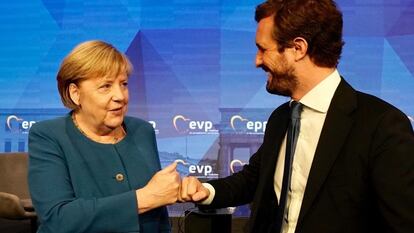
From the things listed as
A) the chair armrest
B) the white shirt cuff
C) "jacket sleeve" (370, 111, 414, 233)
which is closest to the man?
"jacket sleeve" (370, 111, 414, 233)

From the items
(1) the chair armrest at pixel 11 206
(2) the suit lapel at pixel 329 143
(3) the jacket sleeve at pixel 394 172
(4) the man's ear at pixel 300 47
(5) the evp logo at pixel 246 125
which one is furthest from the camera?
(5) the evp logo at pixel 246 125

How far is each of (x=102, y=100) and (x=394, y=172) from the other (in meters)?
0.96

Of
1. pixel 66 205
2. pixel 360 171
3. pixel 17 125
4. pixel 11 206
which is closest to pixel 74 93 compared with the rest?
pixel 66 205

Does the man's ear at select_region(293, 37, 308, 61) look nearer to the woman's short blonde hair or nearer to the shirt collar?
the shirt collar

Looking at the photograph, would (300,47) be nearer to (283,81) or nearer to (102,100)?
(283,81)

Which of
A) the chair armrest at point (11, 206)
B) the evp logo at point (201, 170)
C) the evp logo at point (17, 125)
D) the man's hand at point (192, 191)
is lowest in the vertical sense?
the evp logo at point (201, 170)

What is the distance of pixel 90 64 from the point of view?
162 cm

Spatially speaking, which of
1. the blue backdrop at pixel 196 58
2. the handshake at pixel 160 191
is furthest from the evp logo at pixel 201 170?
the handshake at pixel 160 191

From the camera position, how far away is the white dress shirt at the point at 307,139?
1604 mm

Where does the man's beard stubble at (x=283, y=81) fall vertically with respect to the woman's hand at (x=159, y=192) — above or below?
above

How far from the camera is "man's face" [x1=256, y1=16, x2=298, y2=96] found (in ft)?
5.38

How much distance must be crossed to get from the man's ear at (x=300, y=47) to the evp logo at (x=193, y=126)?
258cm

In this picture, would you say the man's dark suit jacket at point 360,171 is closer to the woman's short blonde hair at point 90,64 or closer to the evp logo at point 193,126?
the woman's short blonde hair at point 90,64

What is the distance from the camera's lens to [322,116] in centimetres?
161
